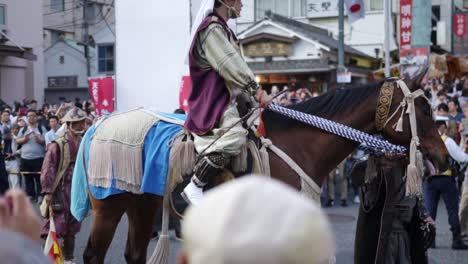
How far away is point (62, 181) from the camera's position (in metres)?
7.62

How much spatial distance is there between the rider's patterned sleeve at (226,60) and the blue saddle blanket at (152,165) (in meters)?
0.75

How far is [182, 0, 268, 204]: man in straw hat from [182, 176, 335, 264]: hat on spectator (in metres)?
3.17

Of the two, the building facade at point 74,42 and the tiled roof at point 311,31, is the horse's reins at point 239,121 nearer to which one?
the tiled roof at point 311,31

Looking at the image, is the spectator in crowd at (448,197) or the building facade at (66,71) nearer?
the spectator in crowd at (448,197)

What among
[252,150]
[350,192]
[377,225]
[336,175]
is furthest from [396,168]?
[350,192]

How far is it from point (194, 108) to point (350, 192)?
10694 millimetres

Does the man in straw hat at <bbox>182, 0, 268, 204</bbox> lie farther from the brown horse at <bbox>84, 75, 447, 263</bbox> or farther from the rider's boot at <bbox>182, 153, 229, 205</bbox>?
the brown horse at <bbox>84, 75, 447, 263</bbox>

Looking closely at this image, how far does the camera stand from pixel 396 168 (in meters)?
5.25

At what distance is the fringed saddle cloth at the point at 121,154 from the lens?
5273 millimetres

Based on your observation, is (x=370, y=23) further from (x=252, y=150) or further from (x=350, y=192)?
(x=252, y=150)

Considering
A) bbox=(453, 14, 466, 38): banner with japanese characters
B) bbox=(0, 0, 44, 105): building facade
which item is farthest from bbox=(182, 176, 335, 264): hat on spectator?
bbox=(453, 14, 466, 38): banner with japanese characters

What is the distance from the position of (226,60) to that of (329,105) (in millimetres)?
888

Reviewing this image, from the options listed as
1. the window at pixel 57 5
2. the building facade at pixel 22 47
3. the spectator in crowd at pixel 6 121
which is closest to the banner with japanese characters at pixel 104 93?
the spectator in crowd at pixel 6 121

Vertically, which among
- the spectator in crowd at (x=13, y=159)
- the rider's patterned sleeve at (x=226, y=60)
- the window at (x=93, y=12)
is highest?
the window at (x=93, y=12)
